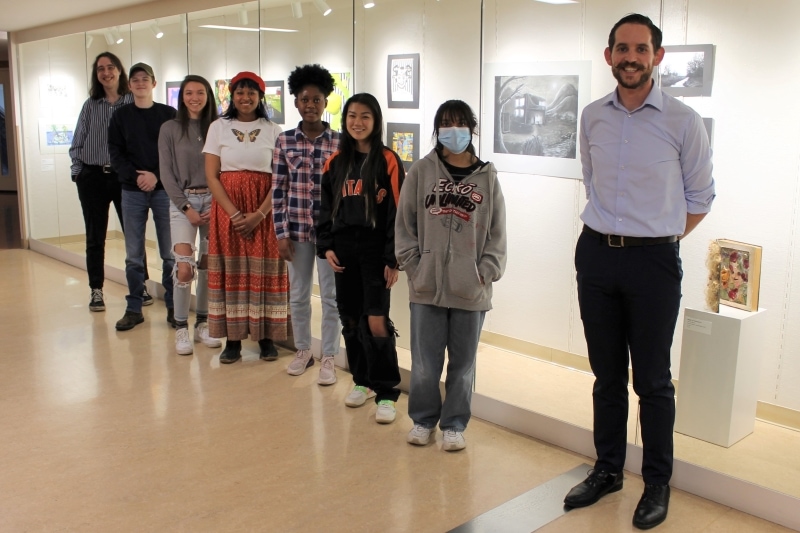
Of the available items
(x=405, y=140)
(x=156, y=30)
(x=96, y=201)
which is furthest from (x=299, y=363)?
(x=156, y=30)

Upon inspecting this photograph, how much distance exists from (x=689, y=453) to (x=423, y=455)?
1.17 m

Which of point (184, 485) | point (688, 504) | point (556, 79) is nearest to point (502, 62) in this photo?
point (556, 79)

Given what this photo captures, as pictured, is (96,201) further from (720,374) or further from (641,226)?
(720,374)

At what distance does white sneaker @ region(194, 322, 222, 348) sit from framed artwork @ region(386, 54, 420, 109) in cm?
207

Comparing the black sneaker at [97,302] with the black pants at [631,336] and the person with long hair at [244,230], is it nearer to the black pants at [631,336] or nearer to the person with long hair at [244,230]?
the person with long hair at [244,230]

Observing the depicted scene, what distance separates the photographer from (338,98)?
4.95 metres

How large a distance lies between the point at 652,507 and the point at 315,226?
2.21 metres

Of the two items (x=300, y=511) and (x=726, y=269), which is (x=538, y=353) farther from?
(x=300, y=511)

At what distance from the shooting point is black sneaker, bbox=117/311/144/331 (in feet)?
19.1

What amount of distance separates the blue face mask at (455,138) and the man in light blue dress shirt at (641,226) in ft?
1.72

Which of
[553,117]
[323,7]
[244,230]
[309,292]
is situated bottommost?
[309,292]

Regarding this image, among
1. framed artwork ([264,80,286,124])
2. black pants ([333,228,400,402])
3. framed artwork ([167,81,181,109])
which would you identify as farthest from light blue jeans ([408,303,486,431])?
framed artwork ([167,81,181,109])

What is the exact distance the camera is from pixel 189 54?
6.35 m

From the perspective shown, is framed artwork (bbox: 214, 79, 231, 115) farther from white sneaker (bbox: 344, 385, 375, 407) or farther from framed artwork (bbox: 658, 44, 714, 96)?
framed artwork (bbox: 658, 44, 714, 96)
